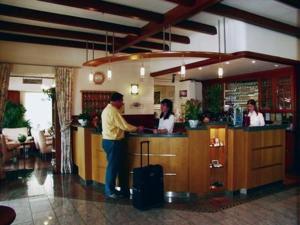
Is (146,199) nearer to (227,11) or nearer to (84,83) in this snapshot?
(227,11)

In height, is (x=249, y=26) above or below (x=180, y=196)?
above

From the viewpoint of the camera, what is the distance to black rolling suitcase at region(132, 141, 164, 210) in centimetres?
385

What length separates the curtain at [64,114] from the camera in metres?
6.28

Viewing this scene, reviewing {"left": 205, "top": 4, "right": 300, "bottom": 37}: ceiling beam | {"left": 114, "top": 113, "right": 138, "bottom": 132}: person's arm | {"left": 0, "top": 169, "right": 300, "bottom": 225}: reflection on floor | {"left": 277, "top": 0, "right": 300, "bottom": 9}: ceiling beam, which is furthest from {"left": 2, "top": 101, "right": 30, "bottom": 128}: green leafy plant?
{"left": 277, "top": 0, "right": 300, "bottom": 9}: ceiling beam

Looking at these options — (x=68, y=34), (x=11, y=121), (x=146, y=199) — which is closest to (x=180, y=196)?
(x=146, y=199)

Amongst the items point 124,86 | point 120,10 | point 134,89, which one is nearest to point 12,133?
point 124,86

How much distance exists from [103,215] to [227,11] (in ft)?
12.1

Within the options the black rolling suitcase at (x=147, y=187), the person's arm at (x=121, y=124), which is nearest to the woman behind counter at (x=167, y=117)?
the person's arm at (x=121, y=124)

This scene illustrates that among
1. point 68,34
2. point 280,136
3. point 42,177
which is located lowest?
point 42,177

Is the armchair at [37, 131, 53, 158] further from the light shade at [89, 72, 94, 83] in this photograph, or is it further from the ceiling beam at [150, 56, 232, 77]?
the ceiling beam at [150, 56, 232, 77]

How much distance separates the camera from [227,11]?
4.33m

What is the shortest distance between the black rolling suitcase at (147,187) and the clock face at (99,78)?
3.77m

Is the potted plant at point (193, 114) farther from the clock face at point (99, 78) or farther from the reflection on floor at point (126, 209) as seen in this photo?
the clock face at point (99, 78)

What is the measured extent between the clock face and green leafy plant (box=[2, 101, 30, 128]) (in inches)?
161
